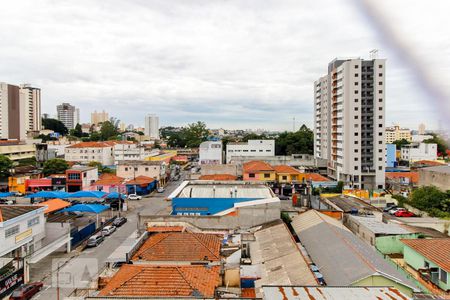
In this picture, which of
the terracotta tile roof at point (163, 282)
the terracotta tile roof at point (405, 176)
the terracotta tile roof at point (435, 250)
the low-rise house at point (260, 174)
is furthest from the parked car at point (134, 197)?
the terracotta tile roof at point (405, 176)

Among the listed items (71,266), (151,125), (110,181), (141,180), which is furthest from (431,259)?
(151,125)

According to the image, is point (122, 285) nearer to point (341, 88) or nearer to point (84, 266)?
point (84, 266)

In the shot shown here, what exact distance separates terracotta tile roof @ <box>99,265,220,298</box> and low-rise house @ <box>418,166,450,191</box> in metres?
21.9

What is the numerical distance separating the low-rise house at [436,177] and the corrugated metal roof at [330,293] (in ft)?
70.2

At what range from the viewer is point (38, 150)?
47094 millimetres

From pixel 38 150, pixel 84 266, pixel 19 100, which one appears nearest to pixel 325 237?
pixel 84 266

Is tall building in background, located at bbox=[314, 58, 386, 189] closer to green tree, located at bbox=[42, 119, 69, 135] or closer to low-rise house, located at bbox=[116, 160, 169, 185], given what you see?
low-rise house, located at bbox=[116, 160, 169, 185]

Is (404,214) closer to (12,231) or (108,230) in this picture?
(108,230)

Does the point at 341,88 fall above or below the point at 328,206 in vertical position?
above

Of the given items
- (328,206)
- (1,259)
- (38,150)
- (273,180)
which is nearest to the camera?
(1,259)

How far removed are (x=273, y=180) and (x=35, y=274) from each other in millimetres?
22453

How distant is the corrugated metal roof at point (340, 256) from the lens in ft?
32.2

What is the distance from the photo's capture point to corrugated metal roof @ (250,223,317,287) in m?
10.5

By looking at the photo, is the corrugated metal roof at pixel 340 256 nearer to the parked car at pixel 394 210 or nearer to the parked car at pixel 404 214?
the parked car at pixel 404 214
